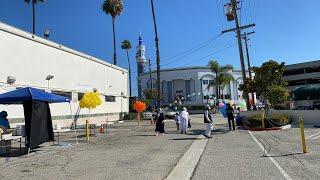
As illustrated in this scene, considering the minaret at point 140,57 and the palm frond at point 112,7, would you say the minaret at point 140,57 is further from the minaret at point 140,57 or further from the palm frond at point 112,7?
the palm frond at point 112,7

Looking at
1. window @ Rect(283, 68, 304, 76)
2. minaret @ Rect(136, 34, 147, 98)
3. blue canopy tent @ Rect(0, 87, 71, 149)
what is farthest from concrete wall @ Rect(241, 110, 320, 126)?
minaret @ Rect(136, 34, 147, 98)

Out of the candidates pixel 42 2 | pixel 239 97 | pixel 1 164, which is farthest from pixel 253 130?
pixel 239 97

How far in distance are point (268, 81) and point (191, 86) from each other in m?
83.6

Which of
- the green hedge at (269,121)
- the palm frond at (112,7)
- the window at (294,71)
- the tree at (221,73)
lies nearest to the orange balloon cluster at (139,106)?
the green hedge at (269,121)

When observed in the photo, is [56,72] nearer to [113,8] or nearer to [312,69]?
[113,8]

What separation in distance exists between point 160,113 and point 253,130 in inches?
225

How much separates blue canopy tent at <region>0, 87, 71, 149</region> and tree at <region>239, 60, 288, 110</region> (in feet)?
51.1

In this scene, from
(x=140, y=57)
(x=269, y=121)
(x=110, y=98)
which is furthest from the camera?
(x=140, y=57)

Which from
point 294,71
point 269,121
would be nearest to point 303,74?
point 294,71

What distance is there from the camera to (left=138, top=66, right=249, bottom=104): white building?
4392 inches

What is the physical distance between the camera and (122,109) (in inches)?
1981

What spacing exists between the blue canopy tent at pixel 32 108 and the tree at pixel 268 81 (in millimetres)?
15579

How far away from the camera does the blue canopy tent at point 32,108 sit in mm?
15891

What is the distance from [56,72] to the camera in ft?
105
